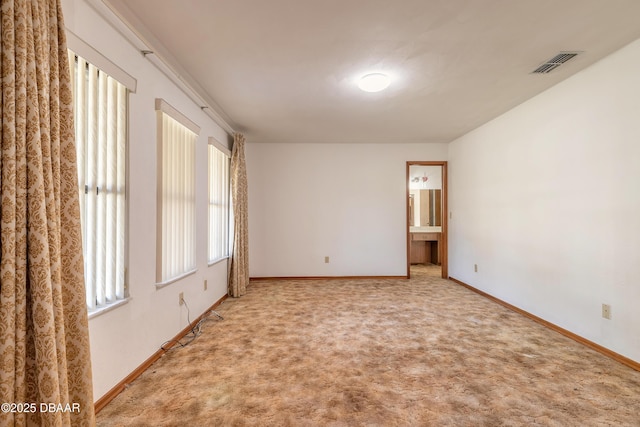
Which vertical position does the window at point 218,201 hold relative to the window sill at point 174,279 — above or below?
above

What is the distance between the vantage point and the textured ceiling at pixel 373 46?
1.87 metres

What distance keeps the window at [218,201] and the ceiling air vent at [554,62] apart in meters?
3.69

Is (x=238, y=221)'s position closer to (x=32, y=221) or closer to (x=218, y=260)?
(x=218, y=260)

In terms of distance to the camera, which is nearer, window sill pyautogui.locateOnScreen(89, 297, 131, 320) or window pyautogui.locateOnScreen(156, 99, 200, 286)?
window sill pyautogui.locateOnScreen(89, 297, 131, 320)

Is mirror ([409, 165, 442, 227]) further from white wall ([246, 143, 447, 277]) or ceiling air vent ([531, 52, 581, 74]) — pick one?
ceiling air vent ([531, 52, 581, 74])

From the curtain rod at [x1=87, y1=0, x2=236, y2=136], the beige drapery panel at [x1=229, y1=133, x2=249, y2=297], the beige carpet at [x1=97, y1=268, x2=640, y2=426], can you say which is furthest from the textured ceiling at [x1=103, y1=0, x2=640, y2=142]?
the beige carpet at [x1=97, y1=268, x2=640, y2=426]

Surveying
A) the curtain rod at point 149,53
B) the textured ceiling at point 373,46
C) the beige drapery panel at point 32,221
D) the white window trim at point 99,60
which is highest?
the textured ceiling at point 373,46

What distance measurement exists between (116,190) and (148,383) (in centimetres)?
140

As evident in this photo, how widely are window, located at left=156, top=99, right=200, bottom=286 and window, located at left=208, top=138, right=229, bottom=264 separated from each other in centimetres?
60

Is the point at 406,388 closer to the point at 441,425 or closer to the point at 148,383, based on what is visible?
the point at 441,425

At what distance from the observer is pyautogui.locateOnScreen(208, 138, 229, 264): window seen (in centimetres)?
374

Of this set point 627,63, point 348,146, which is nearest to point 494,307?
point 627,63

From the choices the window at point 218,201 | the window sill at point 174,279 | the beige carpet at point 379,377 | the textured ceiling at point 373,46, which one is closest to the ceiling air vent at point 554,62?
the textured ceiling at point 373,46

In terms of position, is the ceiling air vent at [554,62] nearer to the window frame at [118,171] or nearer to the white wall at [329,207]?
the white wall at [329,207]
